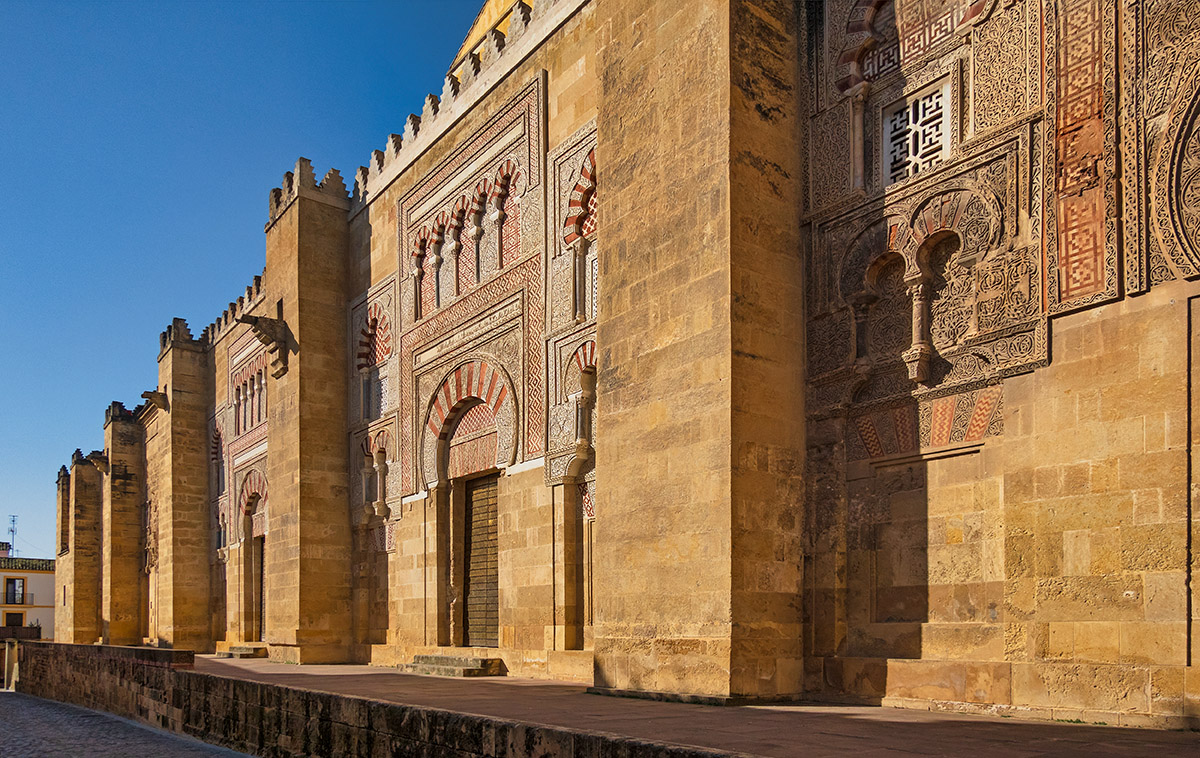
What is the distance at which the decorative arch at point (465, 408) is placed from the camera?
29.0 ft

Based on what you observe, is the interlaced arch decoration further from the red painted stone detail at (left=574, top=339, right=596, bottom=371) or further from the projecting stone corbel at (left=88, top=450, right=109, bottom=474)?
the projecting stone corbel at (left=88, top=450, right=109, bottom=474)

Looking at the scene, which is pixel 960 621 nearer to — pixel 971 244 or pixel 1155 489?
pixel 1155 489

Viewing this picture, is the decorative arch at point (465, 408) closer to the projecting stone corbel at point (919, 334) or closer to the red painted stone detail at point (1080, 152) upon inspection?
the projecting stone corbel at point (919, 334)

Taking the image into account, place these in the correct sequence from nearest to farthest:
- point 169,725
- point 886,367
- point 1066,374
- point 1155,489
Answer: point 1155,489
point 1066,374
point 886,367
point 169,725

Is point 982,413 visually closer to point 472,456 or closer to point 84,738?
point 472,456

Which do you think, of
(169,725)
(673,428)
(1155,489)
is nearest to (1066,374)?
(1155,489)

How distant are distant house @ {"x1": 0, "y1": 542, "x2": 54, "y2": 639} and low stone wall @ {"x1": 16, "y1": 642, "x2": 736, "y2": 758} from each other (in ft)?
109

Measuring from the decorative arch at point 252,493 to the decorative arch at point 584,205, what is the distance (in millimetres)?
8698

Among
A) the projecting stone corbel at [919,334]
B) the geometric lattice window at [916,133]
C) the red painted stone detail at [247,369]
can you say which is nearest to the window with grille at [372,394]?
the red painted stone detail at [247,369]

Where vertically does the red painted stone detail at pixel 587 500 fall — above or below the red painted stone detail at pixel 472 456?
below

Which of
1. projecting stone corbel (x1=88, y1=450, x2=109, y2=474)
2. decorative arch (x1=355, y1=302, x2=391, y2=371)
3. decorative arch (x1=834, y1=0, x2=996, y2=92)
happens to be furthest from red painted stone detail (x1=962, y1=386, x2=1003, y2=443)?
projecting stone corbel (x1=88, y1=450, x2=109, y2=474)

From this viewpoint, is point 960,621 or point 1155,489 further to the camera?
point 960,621

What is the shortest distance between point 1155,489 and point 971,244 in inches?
62.3

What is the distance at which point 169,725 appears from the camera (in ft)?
29.2
